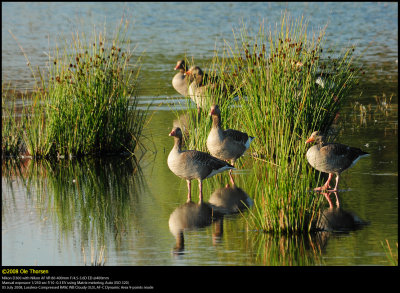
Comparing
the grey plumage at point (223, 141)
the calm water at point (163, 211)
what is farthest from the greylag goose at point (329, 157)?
the grey plumage at point (223, 141)

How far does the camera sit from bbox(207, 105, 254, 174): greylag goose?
13.4 meters

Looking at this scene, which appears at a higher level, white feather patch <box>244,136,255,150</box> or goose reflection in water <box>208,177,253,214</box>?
white feather patch <box>244,136,255,150</box>

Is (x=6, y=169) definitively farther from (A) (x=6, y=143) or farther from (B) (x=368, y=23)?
(B) (x=368, y=23)

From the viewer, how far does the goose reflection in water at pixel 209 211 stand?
10.8 m

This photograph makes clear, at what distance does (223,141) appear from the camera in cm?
1341

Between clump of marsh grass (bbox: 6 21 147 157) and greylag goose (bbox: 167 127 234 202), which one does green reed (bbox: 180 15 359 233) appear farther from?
clump of marsh grass (bbox: 6 21 147 157)

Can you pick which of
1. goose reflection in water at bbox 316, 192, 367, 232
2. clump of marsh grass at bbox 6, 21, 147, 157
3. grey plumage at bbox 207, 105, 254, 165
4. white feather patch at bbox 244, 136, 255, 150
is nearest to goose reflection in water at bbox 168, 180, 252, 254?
grey plumage at bbox 207, 105, 254, 165

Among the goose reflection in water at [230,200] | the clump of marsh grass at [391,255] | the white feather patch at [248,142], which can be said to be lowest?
the clump of marsh grass at [391,255]

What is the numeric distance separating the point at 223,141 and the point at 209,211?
2.07m

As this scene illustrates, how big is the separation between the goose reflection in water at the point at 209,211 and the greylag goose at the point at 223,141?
2.47 ft

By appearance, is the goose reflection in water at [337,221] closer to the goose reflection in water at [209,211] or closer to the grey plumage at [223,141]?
the goose reflection in water at [209,211]

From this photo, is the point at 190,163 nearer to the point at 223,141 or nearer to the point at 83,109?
the point at 223,141

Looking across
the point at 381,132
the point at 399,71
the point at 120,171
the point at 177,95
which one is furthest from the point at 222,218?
the point at 399,71

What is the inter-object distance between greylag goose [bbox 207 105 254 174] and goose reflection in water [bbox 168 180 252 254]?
753 millimetres
